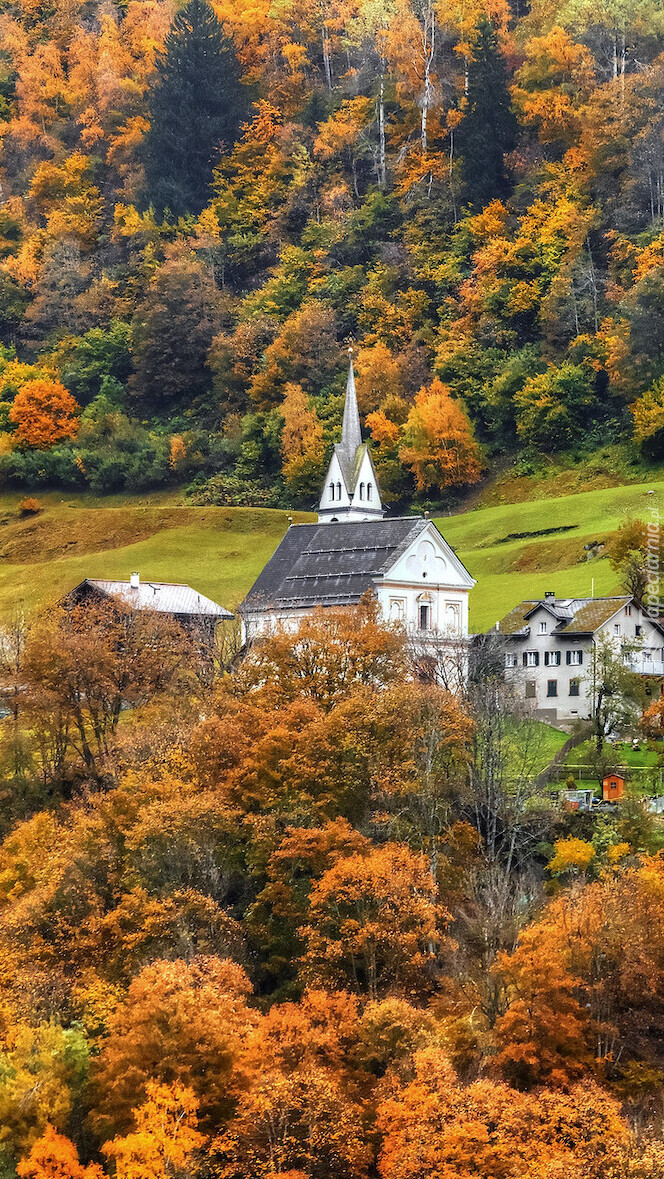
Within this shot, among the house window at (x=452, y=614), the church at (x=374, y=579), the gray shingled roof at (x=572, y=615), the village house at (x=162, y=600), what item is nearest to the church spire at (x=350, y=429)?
the village house at (x=162, y=600)

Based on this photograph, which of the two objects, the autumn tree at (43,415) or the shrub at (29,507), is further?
the autumn tree at (43,415)

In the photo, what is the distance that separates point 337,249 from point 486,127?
499 inches

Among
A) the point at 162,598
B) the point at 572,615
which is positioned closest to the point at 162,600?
the point at 162,598

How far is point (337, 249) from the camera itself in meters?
123

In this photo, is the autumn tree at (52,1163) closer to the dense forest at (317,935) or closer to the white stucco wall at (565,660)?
the dense forest at (317,935)

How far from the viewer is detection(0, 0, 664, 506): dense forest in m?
104

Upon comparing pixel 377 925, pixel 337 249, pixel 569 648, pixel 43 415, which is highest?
pixel 337 249

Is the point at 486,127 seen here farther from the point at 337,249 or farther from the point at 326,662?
the point at 326,662

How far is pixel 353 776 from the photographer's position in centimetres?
5378

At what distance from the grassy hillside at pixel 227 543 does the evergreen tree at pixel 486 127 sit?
29.0 meters

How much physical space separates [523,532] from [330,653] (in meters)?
33.0

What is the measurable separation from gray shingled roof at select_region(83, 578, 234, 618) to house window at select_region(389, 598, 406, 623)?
30.5 feet

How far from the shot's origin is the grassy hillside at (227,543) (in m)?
82.5

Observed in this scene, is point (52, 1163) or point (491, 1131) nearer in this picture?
point (491, 1131)
